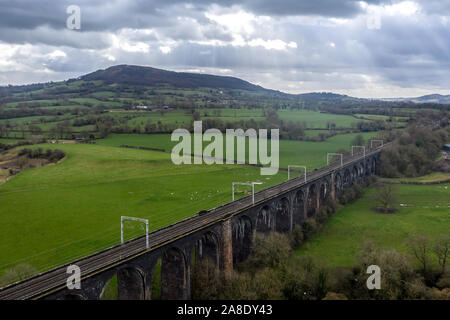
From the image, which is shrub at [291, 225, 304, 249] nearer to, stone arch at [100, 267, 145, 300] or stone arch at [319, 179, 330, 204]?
stone arch at [319, 179, 330, 204]

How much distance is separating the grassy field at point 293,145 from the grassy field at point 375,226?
26.1 metres

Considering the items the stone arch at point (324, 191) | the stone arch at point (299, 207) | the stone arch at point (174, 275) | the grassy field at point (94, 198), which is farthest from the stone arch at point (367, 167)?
the stone arch at point (174, 275)

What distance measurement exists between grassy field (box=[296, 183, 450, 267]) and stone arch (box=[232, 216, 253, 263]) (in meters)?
6.67

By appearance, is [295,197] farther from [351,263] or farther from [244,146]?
[244,146]

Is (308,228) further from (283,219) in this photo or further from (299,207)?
(299,207)

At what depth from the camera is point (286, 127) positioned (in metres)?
126

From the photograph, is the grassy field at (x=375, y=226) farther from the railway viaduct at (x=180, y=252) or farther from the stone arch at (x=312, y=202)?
the railway viaduct at (x=180, y=252)

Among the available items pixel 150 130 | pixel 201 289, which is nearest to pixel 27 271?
pixel 201 289

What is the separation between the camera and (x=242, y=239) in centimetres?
4122

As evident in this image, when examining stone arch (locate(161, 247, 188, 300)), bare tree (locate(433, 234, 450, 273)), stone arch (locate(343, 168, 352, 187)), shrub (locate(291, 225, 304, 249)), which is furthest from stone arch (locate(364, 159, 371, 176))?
stone arch (locate(161, 247, 188, 300))

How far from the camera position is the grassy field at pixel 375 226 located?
1717 inches

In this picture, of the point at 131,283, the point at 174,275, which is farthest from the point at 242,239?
the point at 131,283

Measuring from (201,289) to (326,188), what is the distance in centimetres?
3743
